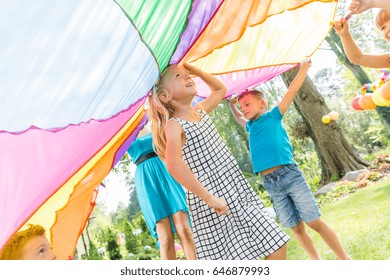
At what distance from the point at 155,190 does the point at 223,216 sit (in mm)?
710

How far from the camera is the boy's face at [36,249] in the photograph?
6.44 ft

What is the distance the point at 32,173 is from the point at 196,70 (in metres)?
0.93

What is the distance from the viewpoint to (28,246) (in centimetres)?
197

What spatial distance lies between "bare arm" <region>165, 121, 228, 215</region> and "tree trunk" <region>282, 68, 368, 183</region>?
508 cm

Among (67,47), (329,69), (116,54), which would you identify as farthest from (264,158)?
(329,69)

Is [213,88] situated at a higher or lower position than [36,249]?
higher

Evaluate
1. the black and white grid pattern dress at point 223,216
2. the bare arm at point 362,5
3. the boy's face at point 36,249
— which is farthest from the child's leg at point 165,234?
the bare arm at point 362,5

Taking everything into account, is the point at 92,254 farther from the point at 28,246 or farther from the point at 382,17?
the point at 382,17

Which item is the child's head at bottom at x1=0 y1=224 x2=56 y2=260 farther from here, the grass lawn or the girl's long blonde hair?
the grass lawn

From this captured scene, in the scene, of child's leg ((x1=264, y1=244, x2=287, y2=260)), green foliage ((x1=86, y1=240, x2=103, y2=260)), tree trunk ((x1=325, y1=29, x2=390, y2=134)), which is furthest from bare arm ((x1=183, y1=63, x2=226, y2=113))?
tree trunk ((x1=325, y1=29, x2=390, y2=134))

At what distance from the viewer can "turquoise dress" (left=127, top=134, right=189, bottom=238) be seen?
2570 mm

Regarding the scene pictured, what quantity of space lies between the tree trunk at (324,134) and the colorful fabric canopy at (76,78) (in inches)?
178

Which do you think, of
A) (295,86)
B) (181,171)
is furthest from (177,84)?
(295,86)
